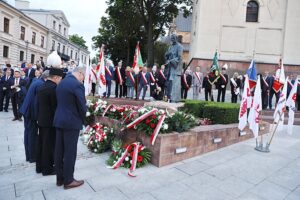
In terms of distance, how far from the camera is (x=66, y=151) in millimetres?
4234

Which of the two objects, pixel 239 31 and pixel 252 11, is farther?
pixel 252 11

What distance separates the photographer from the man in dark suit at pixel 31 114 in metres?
5.26

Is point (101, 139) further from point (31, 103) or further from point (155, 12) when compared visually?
point (155, 12)

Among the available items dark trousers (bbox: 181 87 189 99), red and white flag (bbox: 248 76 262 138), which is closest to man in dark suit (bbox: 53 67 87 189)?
red and white flag (bbox: 248 76 262 138)

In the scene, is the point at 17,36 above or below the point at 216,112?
above

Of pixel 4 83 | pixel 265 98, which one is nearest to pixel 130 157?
pixel 4 83

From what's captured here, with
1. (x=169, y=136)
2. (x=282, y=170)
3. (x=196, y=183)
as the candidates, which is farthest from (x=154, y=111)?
(x=282, y=170)

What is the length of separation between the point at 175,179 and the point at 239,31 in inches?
807

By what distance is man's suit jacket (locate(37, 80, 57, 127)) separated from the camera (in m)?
4.71

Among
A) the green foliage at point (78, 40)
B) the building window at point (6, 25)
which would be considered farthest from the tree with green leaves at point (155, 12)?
the green foliage at point (78, 40)

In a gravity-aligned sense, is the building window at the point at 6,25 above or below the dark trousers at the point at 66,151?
above

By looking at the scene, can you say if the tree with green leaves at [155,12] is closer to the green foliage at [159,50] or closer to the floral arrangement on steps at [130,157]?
the green foliage at [159,50]

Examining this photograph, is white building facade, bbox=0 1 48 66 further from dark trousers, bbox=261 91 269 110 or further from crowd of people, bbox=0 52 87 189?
crowd of people, bbox=0 52 87 189

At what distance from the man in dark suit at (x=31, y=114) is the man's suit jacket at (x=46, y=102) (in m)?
0.36
